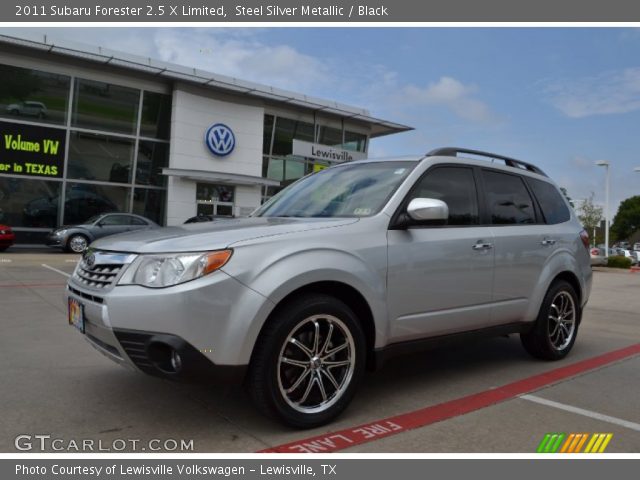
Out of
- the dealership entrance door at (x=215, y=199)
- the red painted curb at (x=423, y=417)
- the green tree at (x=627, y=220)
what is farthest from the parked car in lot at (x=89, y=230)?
the green tree at (x=627, y=220)

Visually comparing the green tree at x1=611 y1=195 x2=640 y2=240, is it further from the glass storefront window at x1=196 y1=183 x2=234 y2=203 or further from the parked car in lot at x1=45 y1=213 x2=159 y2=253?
the parked car in lot at x1=45 y1=213 x2=159 y2=253

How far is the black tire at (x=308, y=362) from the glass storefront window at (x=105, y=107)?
20018mm

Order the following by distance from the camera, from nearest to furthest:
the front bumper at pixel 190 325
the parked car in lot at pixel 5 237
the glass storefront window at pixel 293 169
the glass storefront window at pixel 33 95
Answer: the front bumper at pixel 190 325 → the parked car in lot at pixel 5 237 → the glass storefront window at pixel 33 95 → the glass storefront window at pixel 293 169

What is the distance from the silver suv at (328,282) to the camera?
3.00 m

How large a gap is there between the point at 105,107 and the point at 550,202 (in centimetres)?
1952

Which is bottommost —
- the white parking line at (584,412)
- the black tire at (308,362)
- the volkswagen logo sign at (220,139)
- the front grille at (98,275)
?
the white parking line at (584,412)

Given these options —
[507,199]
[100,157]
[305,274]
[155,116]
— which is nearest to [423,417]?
[305,274]

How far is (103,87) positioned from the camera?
21.1 meters

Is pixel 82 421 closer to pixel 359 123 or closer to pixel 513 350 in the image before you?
pixel 513 350

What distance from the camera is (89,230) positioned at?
58.0 feet

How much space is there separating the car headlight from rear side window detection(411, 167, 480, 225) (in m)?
1.69

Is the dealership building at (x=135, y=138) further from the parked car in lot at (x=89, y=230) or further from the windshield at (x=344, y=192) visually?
the windshield at (x=344, y=192)

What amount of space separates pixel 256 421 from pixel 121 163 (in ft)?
66.5
